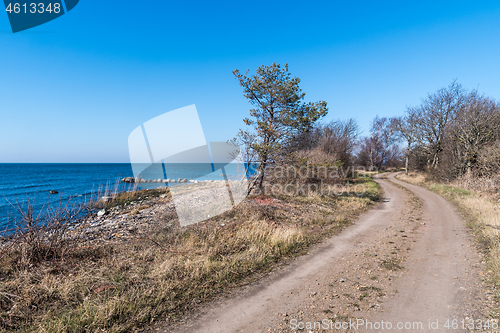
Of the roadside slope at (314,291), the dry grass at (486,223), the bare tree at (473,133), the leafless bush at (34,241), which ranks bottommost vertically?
the roadside slope at (314,291)

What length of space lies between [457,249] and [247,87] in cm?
1227

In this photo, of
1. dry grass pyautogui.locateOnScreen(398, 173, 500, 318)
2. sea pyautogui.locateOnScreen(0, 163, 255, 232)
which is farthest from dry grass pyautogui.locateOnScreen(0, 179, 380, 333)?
dry grass pyautogui.locateOnScreen(398, 173, 500, 318)

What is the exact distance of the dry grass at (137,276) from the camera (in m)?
3.71

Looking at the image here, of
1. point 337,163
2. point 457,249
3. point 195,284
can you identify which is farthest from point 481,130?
point 195,284

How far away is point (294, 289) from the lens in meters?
4.91

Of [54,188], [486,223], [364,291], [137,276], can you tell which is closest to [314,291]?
[364,291]

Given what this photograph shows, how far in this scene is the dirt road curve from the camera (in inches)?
151

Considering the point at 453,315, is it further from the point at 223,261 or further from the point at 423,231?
the point at 423,231

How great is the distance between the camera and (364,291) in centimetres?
477

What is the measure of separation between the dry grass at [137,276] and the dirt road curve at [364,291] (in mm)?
603

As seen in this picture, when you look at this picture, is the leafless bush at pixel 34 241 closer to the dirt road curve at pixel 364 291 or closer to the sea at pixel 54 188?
the sea at pixel 54 188

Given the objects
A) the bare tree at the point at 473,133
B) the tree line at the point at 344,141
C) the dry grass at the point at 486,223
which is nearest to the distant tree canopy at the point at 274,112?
the tree line at the point at 344,141

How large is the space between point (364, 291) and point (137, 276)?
16.6ft

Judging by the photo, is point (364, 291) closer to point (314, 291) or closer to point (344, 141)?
point (314, 291)
